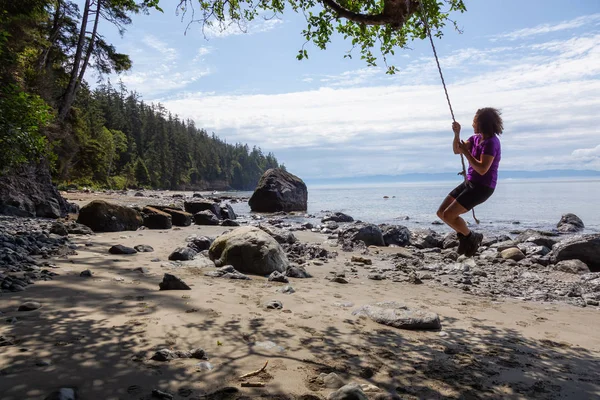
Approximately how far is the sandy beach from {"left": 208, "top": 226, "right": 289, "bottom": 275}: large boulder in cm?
126

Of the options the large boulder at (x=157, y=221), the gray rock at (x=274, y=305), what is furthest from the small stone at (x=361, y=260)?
the large boulder at (x=157, y=221)

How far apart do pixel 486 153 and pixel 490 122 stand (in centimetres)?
54

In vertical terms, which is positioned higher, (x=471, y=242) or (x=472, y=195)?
(x=472, y=195)

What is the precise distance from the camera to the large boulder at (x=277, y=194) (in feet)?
125

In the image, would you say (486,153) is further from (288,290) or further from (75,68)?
(75,68)

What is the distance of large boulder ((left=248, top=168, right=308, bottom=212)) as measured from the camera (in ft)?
125

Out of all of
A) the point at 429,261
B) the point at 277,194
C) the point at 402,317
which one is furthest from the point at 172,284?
the point at 277,194

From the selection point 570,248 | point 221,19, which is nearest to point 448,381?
point 221,19

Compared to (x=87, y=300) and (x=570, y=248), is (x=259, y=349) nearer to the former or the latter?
(x=87, y=300)

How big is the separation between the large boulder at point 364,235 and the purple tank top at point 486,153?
9678mm

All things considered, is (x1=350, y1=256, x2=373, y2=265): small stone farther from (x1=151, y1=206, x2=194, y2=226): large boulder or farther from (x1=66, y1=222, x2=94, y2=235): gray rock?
(x1=151, y1=206, x2=194, y2=226): large boulder

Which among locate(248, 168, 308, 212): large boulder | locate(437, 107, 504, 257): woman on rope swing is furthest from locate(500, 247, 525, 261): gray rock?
locate(248, 168, 308, 212): large boulder

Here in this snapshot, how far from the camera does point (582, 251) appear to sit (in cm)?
1156

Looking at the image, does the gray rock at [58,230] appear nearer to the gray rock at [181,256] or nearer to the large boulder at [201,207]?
the gray rock at [181,256]
